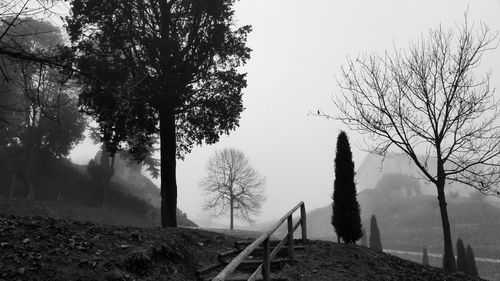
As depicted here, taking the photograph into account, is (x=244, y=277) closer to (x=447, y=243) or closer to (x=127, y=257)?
(x=127, y=257)

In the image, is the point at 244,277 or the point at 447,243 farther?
the point at 447,243

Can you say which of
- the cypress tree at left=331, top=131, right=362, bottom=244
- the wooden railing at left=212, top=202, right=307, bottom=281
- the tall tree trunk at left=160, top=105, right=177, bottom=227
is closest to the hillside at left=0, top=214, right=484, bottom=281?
the wooden railing at left=212, top=202, right=307, bottom=281

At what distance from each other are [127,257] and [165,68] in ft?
29.5

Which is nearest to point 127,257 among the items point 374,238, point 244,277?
point 244,277

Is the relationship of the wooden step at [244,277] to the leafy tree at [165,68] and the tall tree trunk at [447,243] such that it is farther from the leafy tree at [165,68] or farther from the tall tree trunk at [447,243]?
the tall tree trunk at [447,243]

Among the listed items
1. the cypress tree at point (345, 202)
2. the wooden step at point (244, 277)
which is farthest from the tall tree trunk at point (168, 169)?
the wooden step at point (244, 277)

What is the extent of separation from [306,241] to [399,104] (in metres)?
8.34

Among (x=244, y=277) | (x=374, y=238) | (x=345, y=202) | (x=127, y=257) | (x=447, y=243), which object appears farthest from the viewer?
(x=374, y=238)

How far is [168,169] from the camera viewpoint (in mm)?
14508

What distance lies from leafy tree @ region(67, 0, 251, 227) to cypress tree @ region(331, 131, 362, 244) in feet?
18.1

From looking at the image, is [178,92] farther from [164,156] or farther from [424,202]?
[424,202]

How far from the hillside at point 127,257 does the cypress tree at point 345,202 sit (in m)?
1.57

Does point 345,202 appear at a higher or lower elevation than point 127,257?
higher

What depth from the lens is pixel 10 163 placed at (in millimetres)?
29078
